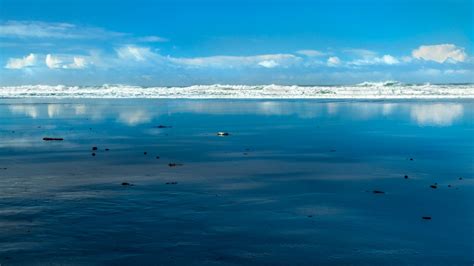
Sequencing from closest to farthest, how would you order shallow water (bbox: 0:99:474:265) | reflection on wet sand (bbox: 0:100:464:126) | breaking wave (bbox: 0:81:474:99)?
shallow water (bbox: 0:99:474:265) → reflection on wet sand (bbox: 0:100:464:126) → breaking wave (bbox: 0:81:474:99)

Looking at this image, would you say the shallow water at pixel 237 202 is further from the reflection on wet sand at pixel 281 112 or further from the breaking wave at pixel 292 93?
the breaking wave at pixel 292 93

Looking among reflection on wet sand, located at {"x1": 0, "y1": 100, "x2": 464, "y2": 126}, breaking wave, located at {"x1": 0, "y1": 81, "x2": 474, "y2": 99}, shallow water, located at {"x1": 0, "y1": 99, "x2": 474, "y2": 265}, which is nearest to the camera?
shallow water, located at {"x1": 0, "y1": 99, "x2": 474, "y2": 265}

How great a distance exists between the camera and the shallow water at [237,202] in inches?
352

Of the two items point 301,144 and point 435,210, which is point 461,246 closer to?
point 435,210

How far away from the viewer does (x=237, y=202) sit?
12.2m

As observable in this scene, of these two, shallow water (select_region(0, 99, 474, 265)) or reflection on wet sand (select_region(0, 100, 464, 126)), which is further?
reflection on wet sand (select_region(0, 100, 464, 126))

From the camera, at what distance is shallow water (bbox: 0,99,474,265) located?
8930mm

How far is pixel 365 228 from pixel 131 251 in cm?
433

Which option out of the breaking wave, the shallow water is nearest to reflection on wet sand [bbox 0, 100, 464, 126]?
the shallow water

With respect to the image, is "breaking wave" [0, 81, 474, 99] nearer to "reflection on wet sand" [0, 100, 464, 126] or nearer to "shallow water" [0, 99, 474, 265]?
"reflection on wet sand" [0, 100, 464, 126]

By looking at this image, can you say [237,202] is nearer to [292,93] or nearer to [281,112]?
[281,112]

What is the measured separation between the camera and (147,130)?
2922cm

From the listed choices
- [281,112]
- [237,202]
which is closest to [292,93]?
[281,112]

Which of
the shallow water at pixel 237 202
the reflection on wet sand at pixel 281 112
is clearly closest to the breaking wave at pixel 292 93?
the reflection on wet sand at pixel 281 112
